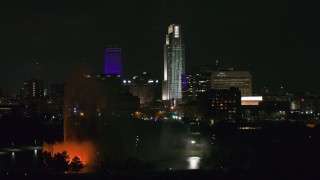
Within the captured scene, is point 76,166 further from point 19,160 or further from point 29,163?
point 19,160

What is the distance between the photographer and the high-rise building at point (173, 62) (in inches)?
6644

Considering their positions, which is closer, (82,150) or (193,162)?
(82,150)

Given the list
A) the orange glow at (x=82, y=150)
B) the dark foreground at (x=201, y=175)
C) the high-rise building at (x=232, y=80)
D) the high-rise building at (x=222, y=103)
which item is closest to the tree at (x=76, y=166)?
the orange glow at (x=82, y=150)

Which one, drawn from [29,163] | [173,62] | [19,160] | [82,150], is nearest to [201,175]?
[82,150]

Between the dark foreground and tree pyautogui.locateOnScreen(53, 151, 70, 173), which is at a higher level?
tree pyautogui.locateOnScreen(53, 151, 70, 173)

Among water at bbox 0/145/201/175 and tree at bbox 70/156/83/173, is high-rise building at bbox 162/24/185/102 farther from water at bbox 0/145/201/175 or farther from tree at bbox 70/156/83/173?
tree at bbox 70/156/83/173

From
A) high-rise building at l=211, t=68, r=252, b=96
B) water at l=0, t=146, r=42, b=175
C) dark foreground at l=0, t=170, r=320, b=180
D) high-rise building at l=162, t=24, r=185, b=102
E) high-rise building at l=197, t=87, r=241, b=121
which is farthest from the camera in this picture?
high-rise building at l=162, t=24, r=185, b=102

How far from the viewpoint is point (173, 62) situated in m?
175

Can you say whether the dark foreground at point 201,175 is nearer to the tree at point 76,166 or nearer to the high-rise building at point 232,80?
the tree at point 76,166

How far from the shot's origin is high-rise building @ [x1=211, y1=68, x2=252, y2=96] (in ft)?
493

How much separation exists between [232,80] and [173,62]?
28263mm

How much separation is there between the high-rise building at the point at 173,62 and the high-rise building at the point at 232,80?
17548 mm

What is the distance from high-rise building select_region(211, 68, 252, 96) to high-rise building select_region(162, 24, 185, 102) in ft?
57.6

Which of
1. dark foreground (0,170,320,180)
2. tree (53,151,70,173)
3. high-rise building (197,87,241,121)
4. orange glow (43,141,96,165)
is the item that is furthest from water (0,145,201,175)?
high-rise building (197,87,241,121)
